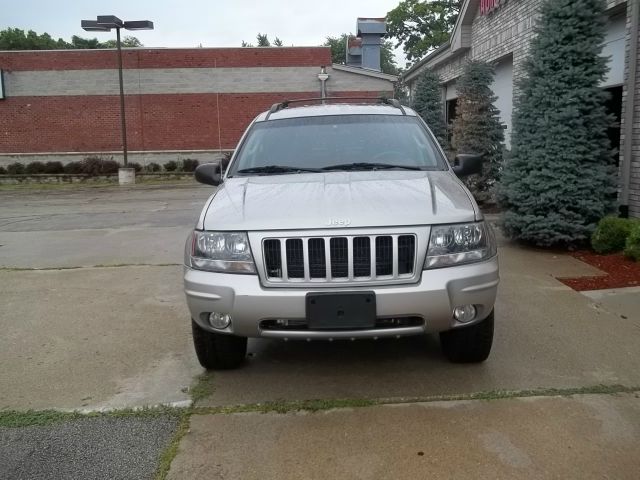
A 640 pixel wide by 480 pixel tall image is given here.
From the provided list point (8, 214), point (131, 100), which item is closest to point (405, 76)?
point (131, 100)

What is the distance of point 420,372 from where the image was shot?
403 centimetres

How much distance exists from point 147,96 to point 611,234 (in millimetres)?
21581

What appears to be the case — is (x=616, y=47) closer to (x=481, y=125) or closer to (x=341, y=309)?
(x=481, y=125)

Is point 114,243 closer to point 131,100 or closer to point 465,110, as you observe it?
point 465,110

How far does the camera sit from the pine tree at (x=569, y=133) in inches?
289

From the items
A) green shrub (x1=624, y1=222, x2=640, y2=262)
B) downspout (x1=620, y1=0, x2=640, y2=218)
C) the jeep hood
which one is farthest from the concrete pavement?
downspout (x1=620, y1=0, x2=640, y2=218)

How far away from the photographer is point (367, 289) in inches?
132

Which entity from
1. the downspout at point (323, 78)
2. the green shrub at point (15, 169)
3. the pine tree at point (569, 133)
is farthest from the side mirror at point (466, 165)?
the green shrub at point (15, 169)

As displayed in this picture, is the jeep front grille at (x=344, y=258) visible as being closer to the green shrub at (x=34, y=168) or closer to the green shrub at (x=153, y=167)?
the green shrub at (x=153, y=167)

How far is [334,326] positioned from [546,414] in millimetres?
1310

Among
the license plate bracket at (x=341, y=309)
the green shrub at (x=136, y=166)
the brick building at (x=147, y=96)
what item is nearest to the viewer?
the license plate bracket at (x=341, y=309)

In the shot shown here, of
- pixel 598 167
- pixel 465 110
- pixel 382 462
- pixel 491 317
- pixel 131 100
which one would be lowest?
pixel 382 462

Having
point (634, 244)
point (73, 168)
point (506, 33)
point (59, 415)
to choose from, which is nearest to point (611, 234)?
point (634, 244)

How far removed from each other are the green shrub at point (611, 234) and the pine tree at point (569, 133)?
213 mm
